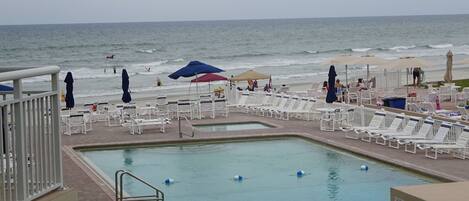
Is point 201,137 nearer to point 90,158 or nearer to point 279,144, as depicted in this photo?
point 279,144

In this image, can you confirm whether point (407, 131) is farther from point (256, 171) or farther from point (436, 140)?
point (256, 171)

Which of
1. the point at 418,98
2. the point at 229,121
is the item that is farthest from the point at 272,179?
the point at 418,98

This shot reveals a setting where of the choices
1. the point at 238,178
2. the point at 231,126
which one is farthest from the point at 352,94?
the point at 238,178

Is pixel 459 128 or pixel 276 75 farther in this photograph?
pixel 276 75

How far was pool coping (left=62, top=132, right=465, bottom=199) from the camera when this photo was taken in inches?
473

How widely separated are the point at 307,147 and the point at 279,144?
2.73 feet

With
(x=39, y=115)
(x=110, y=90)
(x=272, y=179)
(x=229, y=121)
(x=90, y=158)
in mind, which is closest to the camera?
(x=39, y=115)

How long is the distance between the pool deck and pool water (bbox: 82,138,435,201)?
263mm

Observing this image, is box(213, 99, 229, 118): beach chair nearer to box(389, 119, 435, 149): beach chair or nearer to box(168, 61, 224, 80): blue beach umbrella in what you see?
box(168, 61, 224, 80): blue beach umbrella

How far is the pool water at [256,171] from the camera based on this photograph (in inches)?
466

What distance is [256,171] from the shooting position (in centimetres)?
1380

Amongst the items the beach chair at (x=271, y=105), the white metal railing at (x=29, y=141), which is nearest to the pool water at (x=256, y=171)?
the beach chair at (x=271, y=105)

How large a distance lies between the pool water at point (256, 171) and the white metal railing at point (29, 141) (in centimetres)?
560

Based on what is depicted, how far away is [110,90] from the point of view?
40750mm
